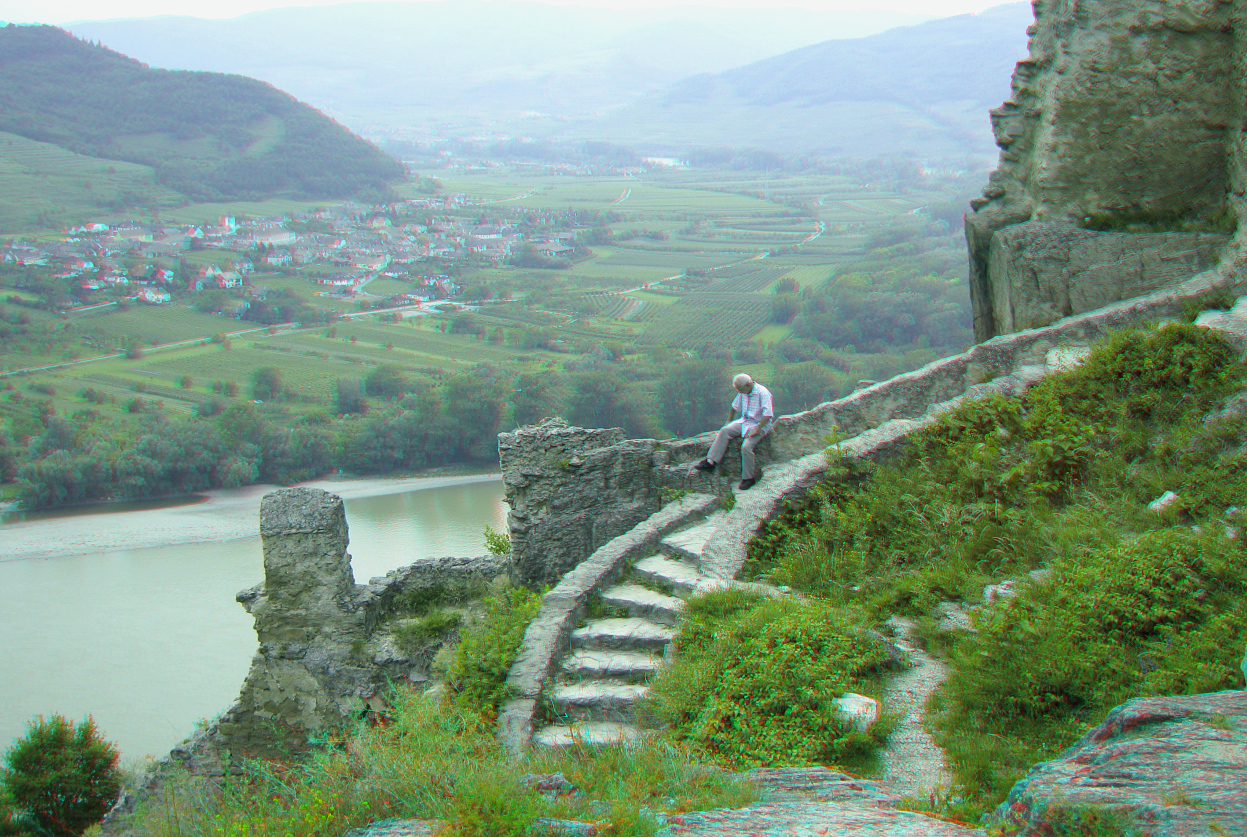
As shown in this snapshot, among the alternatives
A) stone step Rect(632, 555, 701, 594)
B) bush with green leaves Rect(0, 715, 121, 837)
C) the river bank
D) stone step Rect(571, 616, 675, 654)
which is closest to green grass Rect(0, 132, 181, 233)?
the river bank

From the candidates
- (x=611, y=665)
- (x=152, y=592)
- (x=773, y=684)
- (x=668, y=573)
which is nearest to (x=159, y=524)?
(x=152, y=592)

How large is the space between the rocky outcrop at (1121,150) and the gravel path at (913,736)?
19.7ft

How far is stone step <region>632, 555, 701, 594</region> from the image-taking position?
764 cm

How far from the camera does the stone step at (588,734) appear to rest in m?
5.79

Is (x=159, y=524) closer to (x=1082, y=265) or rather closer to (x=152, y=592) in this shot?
(x=152, y=592)

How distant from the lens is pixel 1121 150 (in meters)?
9.96

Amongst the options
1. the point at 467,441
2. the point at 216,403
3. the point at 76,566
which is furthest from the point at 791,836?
the point at 216,403

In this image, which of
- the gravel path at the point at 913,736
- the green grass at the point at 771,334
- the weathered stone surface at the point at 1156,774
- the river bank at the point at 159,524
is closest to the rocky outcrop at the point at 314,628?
the gravel path at the point at 913,736

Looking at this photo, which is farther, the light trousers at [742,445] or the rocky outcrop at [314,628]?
the rocky outcrop at [314,628]

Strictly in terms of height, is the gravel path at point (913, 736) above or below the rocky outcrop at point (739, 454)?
below

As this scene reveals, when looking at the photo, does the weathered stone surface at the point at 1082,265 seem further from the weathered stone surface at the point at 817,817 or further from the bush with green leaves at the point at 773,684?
the weathered stone surface at the point at 817,817

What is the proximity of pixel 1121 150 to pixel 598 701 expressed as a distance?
8.38m

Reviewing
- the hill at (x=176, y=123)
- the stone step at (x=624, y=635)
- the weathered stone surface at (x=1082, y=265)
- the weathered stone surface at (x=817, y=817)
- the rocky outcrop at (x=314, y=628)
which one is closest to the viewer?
the weathered stone surface at (x=817, y=817)

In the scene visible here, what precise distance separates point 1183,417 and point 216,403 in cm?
4298
